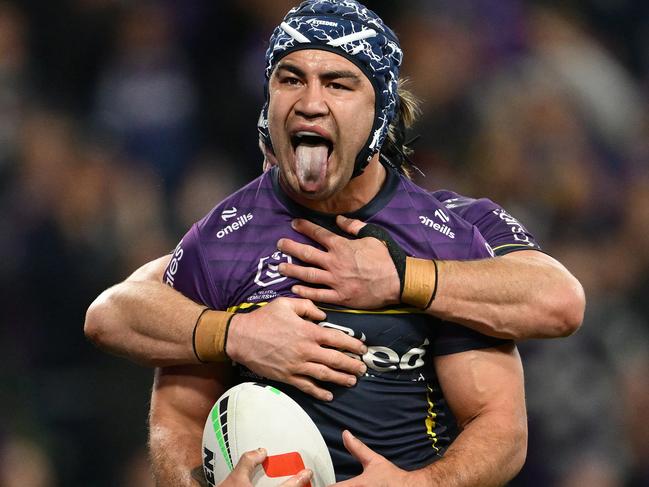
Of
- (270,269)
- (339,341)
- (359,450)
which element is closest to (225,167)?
(270,269)

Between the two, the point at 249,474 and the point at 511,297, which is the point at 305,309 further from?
the point at 511,297

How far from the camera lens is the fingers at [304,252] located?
3328mm

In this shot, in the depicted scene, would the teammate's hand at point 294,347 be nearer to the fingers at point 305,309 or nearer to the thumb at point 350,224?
the fingers at point 305,309

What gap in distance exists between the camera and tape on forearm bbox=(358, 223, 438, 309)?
3260 mm

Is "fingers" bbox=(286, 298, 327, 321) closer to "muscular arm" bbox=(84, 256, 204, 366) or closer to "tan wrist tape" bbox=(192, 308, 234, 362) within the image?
"tan wrist tape" bbox=(192, 308, 234, 362)

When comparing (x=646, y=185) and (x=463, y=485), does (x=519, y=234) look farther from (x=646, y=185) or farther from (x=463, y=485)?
(x=646, y=185)

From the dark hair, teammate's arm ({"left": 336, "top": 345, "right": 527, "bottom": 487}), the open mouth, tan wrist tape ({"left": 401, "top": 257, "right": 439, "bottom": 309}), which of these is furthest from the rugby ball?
the dark hair

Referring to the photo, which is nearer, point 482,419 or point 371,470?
point 371,470

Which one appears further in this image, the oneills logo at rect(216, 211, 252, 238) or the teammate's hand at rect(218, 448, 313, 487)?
the oneills logo at rect(216, 211, 252, 238)

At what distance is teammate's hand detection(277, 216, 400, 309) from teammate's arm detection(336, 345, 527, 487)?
0.30 m

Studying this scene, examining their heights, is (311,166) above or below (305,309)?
above

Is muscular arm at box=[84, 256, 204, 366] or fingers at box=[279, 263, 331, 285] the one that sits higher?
fingers at box=[279, 263, 331, 285]

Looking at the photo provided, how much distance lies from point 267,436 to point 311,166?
2.49 ft

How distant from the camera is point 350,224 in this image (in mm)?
3391
